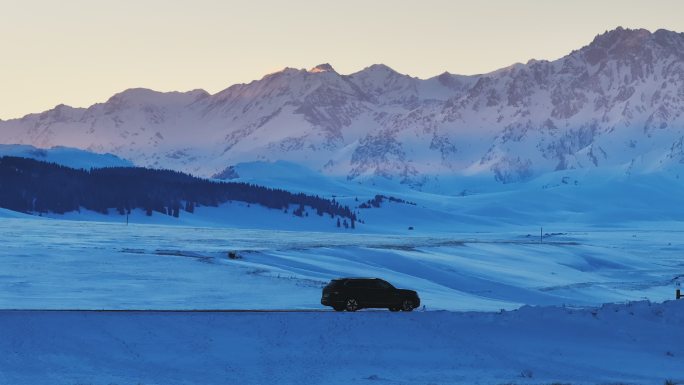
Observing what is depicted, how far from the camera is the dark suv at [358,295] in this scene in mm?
41375

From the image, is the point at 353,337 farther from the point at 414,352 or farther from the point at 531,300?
the point at 531,300

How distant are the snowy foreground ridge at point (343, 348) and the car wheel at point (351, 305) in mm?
2235

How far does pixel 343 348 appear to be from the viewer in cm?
3578

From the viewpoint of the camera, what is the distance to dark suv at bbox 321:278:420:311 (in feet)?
136

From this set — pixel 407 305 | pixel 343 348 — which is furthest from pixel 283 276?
pixel 343 348

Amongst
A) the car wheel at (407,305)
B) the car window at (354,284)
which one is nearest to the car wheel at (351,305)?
the car window at (354,284)

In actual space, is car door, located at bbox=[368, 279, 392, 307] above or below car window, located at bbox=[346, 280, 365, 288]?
below

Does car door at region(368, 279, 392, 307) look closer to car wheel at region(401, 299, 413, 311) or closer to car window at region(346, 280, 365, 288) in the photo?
car window at region(346, 280, 365, 288)

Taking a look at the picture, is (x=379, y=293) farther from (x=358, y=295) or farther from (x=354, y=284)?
(x=354, y=284)

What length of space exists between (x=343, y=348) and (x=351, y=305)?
5.76 m

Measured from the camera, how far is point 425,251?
125312 millimetres

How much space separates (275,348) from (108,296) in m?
20.7

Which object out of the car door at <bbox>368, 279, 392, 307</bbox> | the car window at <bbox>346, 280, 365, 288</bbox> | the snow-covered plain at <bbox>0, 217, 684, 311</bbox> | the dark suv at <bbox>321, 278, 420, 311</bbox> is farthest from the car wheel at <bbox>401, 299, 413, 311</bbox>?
the snow-covered plain at <bbox>0, 217, 684, 311</bbox>

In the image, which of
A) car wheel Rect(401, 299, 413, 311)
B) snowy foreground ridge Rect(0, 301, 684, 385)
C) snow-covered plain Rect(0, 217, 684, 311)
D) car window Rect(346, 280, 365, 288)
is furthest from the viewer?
snow-covered plain Rect(0, 217, 684, 311)
